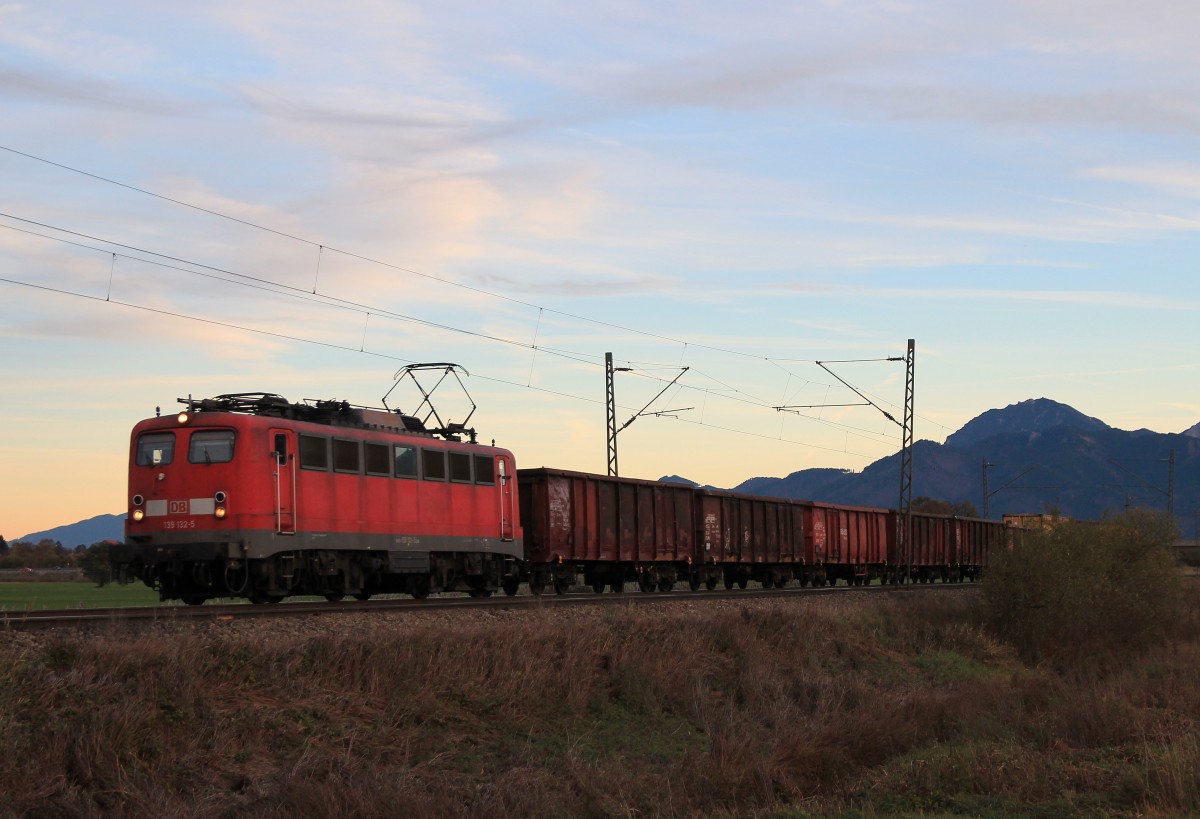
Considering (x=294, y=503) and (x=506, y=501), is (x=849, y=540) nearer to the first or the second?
(x=506, y=501)

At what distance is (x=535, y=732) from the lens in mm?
18625

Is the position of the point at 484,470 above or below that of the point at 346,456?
below

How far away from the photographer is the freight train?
2353cm

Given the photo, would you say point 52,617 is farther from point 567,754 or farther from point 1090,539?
point 1090,539

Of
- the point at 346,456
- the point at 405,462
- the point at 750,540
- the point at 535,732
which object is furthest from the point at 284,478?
the point at 750,540

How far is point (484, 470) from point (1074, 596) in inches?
695

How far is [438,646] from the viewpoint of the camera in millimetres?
19109

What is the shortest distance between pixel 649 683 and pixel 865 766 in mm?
4451

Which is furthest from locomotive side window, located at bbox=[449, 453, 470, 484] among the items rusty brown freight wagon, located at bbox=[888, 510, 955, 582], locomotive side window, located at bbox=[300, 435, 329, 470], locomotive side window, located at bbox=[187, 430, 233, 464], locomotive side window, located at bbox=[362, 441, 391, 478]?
rusty brown freight wagon, located at bbox=[888, 510, 955, 582]

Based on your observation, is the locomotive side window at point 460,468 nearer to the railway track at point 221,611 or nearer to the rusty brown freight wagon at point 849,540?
the railway track at point 221,611

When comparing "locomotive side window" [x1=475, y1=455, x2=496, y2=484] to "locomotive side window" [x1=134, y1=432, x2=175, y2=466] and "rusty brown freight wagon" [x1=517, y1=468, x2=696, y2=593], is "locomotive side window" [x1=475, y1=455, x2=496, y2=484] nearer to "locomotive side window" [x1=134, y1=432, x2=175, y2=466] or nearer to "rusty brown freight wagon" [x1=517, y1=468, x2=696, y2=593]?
"rusty brown freight wagon" [x1=517, y1=468, x2=696, y2=593]

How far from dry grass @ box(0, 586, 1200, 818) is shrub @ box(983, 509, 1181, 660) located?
35.4 ft

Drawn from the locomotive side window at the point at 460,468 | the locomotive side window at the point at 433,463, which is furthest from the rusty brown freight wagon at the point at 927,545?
the locomotive side window at the point at 433,463

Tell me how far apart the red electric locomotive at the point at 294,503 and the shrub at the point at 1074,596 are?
16650 millimetres
